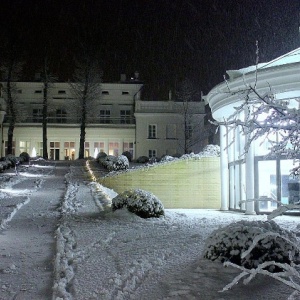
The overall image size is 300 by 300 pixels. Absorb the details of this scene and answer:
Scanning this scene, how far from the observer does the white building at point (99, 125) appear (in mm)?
49938

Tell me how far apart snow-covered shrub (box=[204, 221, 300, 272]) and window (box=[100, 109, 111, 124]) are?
44.9 metres

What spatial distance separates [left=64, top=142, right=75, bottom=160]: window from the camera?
51.0 m

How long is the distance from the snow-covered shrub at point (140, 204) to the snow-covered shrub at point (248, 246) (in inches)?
223

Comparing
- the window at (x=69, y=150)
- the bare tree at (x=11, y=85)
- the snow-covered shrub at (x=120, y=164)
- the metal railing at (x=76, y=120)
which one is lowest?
the snow-covered shrub at (x=120, y=164)

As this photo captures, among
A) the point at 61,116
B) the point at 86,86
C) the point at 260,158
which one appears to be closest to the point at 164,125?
the point at 86,86

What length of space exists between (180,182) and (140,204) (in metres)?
12.5

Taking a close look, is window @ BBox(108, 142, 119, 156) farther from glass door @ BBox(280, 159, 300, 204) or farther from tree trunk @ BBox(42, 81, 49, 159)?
glass door @ BBox(280, 159, 300, 204)

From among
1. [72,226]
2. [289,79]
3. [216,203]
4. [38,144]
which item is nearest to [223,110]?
[289,79]

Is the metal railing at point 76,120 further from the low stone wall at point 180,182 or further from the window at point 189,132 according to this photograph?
the low stone wall at point 180,182

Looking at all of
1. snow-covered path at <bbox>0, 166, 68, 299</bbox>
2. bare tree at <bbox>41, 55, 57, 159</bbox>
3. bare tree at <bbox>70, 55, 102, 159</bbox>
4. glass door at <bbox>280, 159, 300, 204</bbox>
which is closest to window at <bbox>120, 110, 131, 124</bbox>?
bare tree at <bbox>70, 55, 102, 159</bbox>

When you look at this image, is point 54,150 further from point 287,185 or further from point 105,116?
point 287,185

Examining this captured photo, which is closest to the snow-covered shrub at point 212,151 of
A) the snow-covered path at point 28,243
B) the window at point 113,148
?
the snow-covered path at point 28,243

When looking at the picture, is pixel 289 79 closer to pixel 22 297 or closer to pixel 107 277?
pixel 107 277

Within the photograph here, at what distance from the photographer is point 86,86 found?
4869 centimetres
